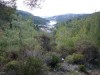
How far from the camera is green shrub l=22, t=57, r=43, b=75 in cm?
1343

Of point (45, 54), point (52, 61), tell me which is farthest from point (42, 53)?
point (52, 61)

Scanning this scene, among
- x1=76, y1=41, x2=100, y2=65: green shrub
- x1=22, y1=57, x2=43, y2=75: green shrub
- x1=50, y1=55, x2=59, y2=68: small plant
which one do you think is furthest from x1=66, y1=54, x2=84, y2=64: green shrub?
x1=22, y1=57, x2=43, y2=75: green shrub

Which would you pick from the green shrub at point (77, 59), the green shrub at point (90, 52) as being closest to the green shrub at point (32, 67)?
the green shrub at point (77, 59)

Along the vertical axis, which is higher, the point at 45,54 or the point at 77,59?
the point at 45,54

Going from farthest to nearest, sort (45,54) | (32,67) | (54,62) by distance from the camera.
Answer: (45,54)
(54,62)
(32,67)

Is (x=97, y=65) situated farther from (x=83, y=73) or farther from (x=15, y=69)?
(x=15, y=69)

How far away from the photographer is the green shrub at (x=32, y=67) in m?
13.4

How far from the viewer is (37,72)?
13.5m

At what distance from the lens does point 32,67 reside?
44.3 feet

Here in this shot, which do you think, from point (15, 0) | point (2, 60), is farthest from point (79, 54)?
point (15, 0)

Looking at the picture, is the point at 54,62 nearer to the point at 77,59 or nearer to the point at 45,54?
the point at 45,54

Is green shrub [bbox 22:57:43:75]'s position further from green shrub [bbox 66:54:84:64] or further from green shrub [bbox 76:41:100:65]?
green shrub [bbox 76:41:100:65]

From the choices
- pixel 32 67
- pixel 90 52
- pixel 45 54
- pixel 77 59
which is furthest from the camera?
pixel 90 52

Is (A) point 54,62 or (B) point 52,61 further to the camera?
(A) point 54,62
